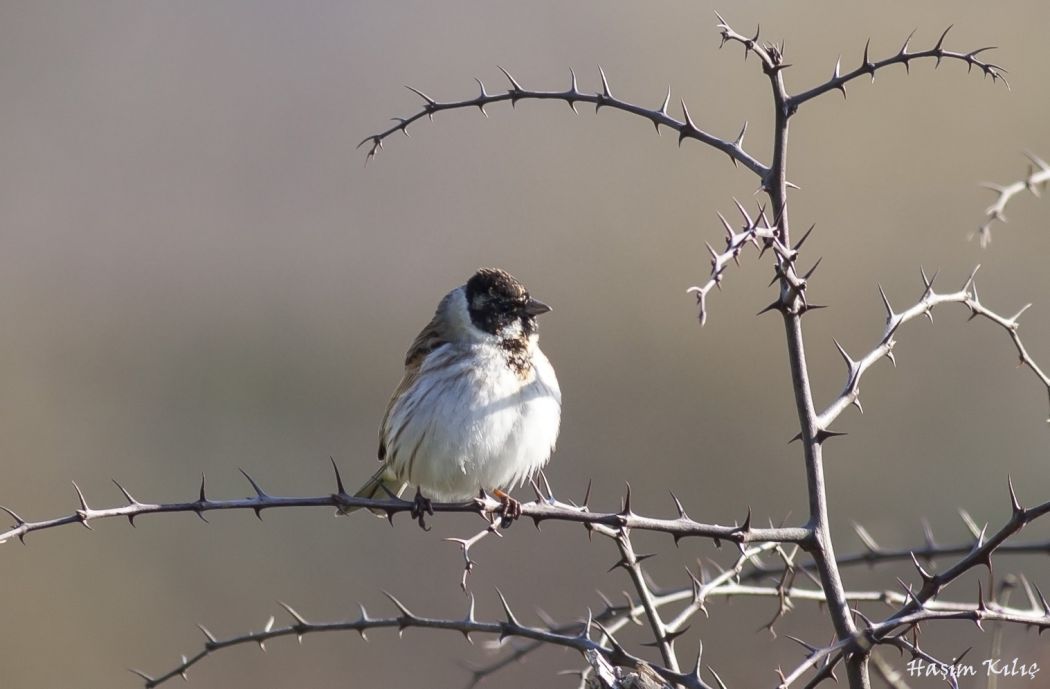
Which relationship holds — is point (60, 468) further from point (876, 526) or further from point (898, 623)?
point (898, 623)

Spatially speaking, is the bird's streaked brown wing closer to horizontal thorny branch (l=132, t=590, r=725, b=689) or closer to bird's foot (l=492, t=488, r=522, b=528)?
bird's foot (l=492, t=488, r=522, b=528)

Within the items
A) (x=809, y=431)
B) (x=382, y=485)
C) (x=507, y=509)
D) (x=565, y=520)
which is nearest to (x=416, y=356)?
(x=382, y=485)

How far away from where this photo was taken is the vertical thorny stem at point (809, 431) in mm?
3639

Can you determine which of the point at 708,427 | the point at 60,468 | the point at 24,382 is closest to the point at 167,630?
the point at 60,468

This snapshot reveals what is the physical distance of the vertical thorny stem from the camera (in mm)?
3639

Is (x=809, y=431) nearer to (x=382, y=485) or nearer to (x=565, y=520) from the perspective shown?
(x=565, y=520)

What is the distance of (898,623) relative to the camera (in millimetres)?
3322

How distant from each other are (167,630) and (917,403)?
25.4 ft

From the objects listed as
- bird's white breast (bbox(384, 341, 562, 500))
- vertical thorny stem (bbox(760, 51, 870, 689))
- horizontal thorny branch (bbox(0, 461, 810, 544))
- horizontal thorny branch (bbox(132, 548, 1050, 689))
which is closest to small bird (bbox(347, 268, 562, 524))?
bird's white breast (bbox(384, 341, 562, 500))

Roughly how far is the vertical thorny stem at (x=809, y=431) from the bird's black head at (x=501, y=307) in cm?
250

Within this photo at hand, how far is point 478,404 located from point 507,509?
0.94 meters

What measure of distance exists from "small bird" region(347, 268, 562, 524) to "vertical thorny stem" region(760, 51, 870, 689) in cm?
231

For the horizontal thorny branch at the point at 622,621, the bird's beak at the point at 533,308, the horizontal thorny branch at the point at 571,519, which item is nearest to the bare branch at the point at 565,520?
the horizontal thorny branch at the point at 571,519

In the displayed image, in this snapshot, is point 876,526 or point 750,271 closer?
point 876,526
